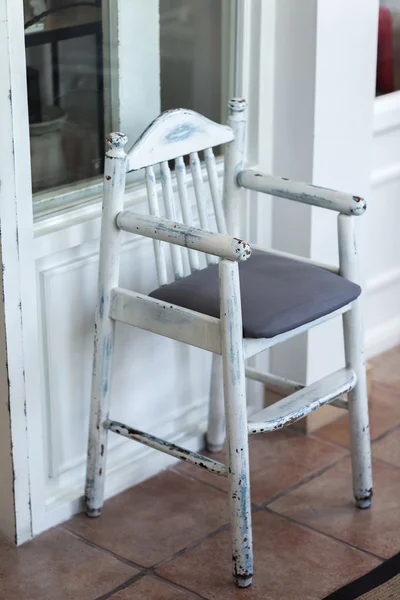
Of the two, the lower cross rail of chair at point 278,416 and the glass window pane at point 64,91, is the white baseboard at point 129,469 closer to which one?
the lower cross rail of chair at point 278,416

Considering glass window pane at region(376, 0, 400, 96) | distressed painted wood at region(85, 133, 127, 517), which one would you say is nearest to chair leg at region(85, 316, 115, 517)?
distressed painted wood at region(85, 133, 127, 517)

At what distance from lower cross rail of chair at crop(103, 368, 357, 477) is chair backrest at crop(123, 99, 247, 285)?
1.07ft

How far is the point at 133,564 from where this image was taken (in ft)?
6.82

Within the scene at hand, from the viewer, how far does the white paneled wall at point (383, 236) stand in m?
2.73

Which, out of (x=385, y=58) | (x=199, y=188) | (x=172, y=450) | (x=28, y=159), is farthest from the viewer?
(x=385, y=58)

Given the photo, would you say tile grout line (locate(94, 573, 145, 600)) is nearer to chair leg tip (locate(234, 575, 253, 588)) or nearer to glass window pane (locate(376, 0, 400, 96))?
chair leg tip (locate(234, 575, 253, 588))

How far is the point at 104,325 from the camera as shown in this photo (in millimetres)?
2047

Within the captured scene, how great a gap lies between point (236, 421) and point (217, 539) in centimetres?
40

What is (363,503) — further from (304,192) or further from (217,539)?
(304,192)

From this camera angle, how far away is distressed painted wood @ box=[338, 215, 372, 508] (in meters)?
2.08

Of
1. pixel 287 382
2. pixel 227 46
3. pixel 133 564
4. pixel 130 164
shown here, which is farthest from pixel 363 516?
pixel 227 46

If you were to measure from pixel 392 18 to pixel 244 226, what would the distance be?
749mm

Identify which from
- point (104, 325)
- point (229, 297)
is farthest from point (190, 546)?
point (229, 297)

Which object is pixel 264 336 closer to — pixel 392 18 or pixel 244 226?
pixel 244 226
